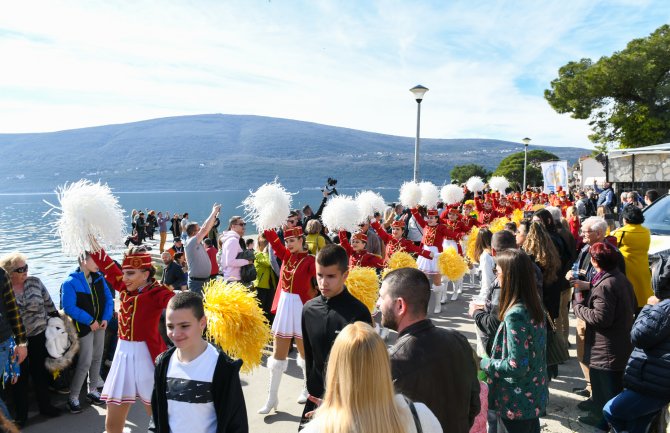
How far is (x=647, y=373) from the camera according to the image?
314 centimetres

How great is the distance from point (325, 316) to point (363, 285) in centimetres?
233

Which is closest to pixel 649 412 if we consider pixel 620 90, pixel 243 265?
pixel 243 265

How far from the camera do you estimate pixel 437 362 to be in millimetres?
2141

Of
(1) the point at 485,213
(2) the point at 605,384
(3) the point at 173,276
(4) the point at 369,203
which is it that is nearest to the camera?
(2) the point at 605,384

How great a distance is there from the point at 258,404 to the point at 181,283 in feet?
10.1

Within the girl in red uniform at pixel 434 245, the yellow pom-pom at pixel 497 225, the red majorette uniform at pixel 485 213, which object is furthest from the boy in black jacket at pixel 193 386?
the red majorette uniform at pixel 485 213

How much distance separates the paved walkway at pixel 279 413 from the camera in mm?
4457

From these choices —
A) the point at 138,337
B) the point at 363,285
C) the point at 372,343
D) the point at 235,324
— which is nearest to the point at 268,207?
the point at 363,285

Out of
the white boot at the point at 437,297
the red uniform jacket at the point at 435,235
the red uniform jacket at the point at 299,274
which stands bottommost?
the white boot at the point at 437,297

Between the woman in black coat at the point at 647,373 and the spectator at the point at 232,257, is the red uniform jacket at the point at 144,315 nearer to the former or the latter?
the woman in black coat at the point at 647,373

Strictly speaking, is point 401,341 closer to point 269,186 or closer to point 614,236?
point 269,186

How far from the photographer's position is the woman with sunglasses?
4453 mm

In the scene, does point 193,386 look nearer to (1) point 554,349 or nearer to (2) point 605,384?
(1) point 554,349

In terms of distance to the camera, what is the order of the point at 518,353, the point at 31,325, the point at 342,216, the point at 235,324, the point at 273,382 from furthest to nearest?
the point at 342,216 < the point at 273,382 < the point at 31,325 < the point at 235,324 < the point at 518,353
